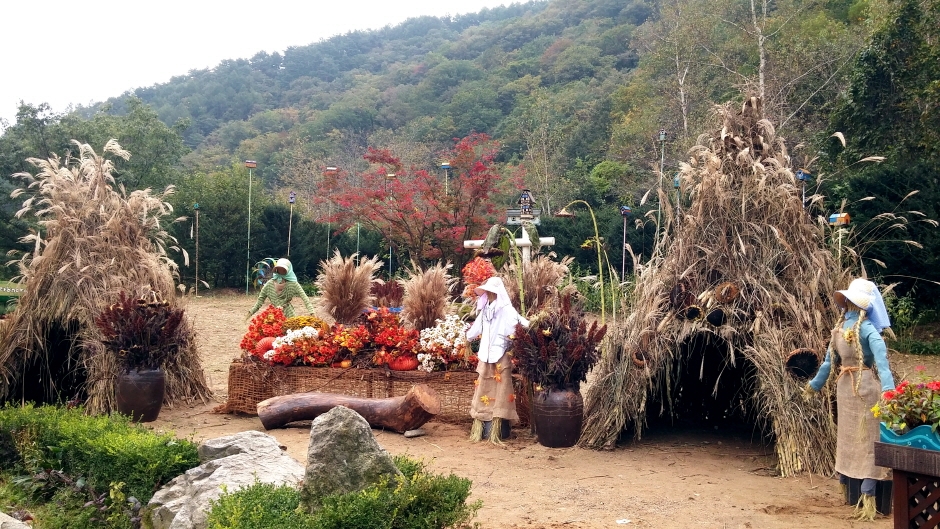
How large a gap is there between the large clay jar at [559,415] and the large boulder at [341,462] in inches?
114

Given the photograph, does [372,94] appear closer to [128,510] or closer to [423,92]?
[423,92]

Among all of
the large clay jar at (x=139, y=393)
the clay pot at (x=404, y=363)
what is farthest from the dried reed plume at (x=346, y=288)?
the large clay jar at (x=139, y=393)

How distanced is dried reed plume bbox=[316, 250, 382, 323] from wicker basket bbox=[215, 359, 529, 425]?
1797 mm

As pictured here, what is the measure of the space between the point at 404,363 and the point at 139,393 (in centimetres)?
272

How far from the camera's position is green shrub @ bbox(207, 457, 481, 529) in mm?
3920

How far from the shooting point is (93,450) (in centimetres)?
572

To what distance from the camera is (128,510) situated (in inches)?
211

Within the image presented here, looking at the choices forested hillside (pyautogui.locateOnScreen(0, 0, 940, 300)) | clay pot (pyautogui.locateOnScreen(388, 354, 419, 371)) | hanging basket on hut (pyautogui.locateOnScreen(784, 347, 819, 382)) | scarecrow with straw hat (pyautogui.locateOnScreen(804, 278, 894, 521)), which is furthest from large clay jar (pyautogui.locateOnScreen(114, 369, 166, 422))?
forested hillside (pyautogui.locateOnScreen(0, 0, 940, 300))

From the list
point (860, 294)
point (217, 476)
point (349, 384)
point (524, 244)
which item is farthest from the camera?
point (524, 244)

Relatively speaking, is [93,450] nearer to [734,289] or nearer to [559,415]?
[559,415]

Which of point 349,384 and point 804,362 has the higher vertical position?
point 804,362

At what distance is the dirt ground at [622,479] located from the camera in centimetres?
536

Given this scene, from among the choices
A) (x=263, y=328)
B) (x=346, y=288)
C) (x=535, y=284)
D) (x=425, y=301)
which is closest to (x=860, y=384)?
(x=535, y=284)

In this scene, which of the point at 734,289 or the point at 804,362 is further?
the point at 734,289
